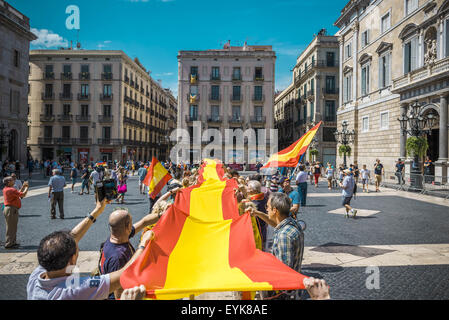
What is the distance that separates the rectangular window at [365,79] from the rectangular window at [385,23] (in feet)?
10.1

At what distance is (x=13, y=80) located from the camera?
2873cm

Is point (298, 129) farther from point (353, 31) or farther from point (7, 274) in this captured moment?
point (7, 274)

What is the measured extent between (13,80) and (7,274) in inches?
1184

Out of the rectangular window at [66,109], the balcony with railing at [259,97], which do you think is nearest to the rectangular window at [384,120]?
the balcony with railing at [259,97]

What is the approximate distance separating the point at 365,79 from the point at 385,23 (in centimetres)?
461

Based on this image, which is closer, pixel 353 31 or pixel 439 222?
pixel 439 222

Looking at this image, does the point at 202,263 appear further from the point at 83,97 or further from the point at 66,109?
the point at 66,109

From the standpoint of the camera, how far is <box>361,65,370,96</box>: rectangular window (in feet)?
86.1

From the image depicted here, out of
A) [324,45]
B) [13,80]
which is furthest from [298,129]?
[13,80]

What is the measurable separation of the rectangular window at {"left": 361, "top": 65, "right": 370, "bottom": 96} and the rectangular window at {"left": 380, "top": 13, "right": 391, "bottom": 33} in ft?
10.1

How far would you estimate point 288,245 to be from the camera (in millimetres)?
2916

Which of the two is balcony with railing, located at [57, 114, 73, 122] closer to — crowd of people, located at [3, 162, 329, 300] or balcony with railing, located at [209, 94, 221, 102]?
balcony with railing, located at [209, 94, 221, 102]

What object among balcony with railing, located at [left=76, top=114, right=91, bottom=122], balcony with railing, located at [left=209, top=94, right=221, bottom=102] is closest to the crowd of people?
balcony with railing, located at [left=209, top=94, right=221, bottom=102]

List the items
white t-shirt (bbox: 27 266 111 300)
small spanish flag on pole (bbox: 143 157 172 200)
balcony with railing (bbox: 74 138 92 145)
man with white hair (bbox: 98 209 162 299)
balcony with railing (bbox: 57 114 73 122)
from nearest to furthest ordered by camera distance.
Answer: white t-shirt (bbox: 27 266 111 300) < man with white hair (bbox: 98 209 162 299) < small spanish flag on pole (bbox: 143 157 172 200) < balcony with railing (bbox: 74 138 92 145) < balcony with railing (bbox: 57 114 73 122)
